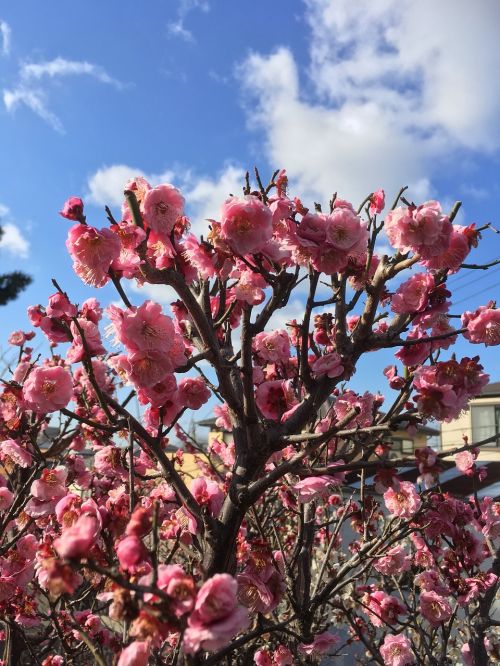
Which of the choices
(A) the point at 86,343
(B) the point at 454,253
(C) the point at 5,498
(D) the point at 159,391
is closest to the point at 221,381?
(D) the point at 159,391

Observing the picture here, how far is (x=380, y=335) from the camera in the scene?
236 centimetres

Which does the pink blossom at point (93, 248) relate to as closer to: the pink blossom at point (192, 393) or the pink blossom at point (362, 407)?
the pink blossom at point (192, 393)

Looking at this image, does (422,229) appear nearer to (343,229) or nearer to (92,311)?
(343,229)

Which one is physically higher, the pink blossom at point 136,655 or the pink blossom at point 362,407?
the pink blossom at point 362,407

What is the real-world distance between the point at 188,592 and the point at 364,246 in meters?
1.46

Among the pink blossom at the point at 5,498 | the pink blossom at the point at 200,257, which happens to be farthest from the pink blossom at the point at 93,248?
the pink blossom at the point at 5,498

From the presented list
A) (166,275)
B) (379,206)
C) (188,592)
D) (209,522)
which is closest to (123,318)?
(166,275)

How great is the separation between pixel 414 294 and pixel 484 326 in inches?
12.6

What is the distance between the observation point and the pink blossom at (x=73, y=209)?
177 cm

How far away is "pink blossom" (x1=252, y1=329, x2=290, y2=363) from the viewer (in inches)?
119

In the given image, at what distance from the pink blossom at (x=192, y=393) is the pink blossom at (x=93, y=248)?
25.7 inches

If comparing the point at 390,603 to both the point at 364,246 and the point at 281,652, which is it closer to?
the point at 281,652

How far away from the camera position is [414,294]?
2.34 meters

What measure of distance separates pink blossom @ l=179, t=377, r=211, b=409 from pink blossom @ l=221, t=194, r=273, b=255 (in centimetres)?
69
